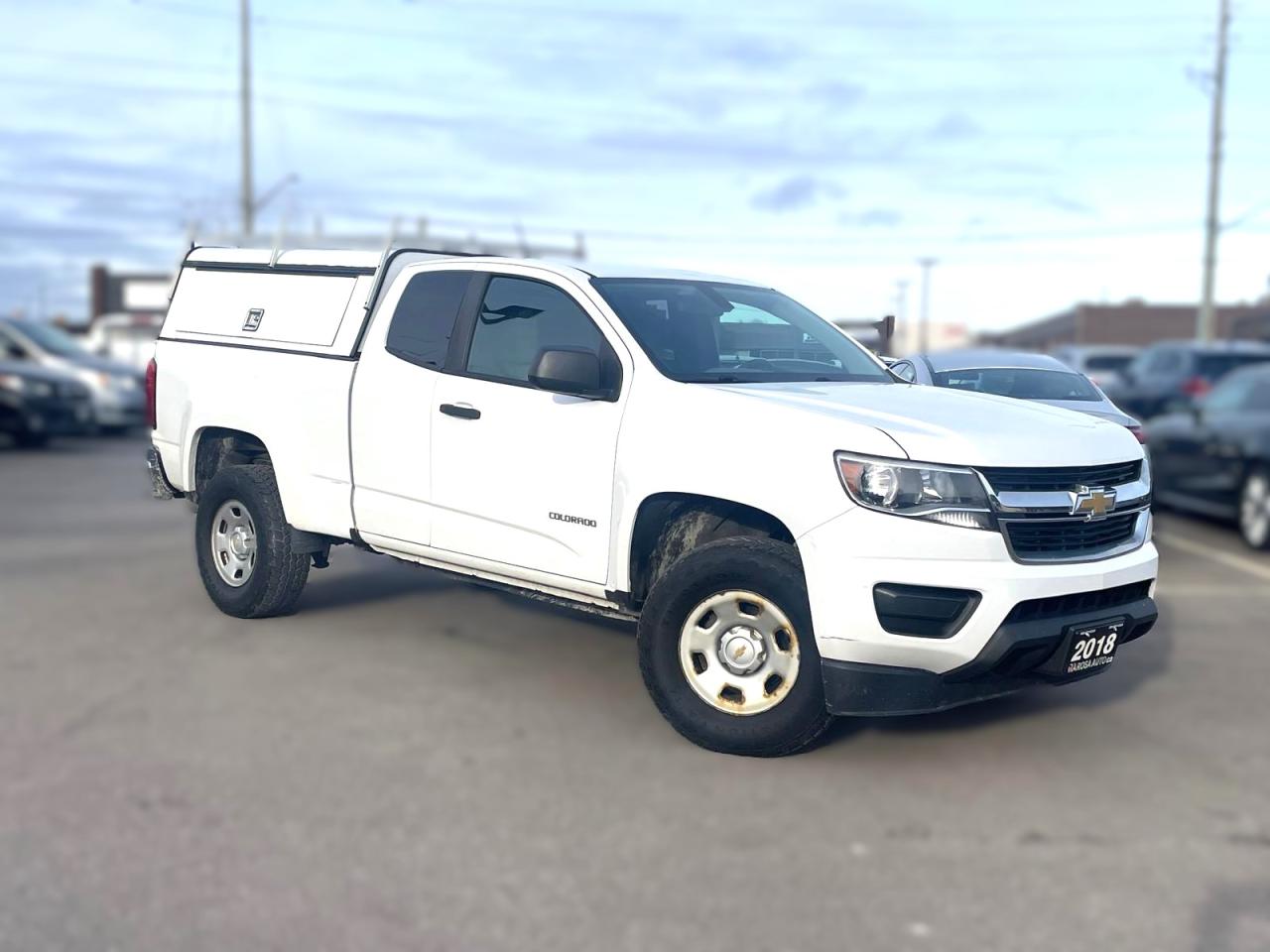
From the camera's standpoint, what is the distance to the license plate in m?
→ 2.13

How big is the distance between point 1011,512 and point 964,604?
0.64ft

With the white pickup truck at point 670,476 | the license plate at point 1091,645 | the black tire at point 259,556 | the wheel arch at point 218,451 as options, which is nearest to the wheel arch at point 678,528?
the white pickup truck at point 670,476

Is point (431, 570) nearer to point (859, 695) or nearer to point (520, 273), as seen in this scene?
point (520, 273)

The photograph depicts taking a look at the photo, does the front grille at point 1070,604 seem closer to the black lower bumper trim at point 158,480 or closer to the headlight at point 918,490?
the headlight at point 918,490

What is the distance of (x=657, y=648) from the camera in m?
2.36

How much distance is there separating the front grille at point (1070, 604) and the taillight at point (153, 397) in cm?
172

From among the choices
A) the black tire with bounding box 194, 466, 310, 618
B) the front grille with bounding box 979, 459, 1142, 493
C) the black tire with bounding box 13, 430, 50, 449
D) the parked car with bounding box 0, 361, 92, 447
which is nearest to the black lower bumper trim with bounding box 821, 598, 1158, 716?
the front grille with bounding box 979, 459, 1142, 493

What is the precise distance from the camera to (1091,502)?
2.07m

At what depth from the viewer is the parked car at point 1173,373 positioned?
13.4ft

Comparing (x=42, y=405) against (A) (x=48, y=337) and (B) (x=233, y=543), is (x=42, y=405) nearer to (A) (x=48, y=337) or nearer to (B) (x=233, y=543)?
(B) (x=233, y=543)

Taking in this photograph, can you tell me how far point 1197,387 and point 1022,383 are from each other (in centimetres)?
200

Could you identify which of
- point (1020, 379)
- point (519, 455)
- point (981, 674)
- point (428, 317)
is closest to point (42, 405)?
point (428, 317)

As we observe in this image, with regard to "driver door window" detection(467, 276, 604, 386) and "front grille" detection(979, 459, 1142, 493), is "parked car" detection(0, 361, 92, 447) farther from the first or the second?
"front grille" detection(979, 459, 1142, 493)

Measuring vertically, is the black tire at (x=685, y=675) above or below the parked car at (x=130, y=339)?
below
